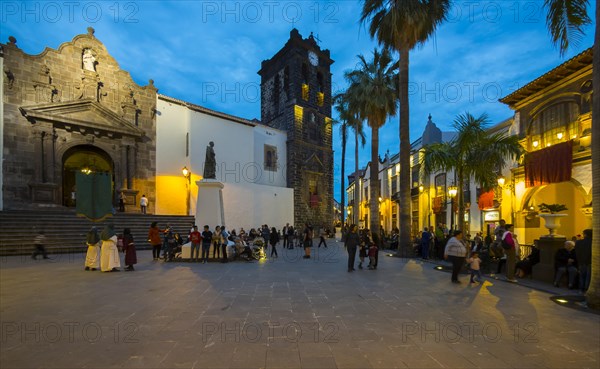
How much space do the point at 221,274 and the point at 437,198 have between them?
70.4 feet

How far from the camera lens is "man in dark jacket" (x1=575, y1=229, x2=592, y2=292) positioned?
7.71m

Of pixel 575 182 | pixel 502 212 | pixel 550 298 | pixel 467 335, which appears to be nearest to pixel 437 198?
pixel 502 212

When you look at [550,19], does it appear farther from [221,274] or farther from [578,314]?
[221,274]

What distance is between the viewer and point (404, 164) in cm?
1647

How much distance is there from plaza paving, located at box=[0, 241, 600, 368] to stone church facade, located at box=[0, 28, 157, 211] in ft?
49.2

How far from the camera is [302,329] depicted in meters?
5.00

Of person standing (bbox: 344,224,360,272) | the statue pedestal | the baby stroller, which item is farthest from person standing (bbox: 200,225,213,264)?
person standing (bbox: 344,224,360,272)

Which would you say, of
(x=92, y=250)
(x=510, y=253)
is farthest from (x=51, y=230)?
(x=510, y=253)

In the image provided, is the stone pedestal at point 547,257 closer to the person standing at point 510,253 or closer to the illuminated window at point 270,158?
the person standing at point 510,253

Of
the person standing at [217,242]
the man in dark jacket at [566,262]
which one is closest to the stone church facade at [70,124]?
the person standing at [217,242]

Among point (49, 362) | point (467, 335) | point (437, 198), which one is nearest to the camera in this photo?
point (49, 362)

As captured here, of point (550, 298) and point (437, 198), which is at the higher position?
point (437, 198)

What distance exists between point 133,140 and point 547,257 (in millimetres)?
25806

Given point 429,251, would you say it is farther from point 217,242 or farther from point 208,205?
point 208,205
